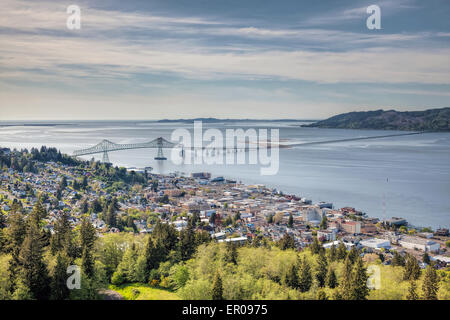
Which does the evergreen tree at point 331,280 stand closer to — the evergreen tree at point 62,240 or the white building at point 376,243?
the evergreen tree at point 62,240

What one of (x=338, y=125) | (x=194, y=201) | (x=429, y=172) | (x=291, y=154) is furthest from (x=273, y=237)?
(x=338, y=125)

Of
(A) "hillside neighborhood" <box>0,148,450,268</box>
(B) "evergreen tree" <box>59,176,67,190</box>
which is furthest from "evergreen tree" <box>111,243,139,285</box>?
(B) "evergreen tree" <box>59,176,67,190</box>

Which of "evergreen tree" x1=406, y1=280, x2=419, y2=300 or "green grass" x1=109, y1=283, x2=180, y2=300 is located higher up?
"evergreen tree" x1=406, y1=280, x2=419, y2=300

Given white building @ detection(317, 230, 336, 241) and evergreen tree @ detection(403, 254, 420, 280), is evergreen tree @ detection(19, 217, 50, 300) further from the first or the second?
white building @ detection(317, 230, 336, 241)

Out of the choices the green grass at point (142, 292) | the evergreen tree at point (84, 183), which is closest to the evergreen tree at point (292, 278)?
the green grass at point (142, 292)

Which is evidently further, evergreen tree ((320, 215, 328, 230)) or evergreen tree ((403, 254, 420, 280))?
evergreen tree ((320, 215, 328, 230))

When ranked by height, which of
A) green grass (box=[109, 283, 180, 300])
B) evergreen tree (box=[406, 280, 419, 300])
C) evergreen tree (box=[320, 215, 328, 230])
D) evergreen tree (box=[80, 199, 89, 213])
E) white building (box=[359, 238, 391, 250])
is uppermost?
evergreen tree (box=[406, 280, 419, 300])

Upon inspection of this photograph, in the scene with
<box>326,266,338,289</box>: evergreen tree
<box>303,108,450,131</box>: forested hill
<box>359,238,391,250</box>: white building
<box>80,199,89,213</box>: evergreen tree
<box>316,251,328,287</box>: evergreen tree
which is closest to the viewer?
<box>326,266,338,289</box>: evergreen tree

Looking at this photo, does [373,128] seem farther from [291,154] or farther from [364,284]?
[364,284]

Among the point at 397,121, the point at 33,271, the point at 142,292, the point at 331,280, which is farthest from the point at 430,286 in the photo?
the point at 397,121
